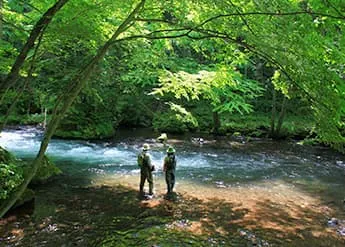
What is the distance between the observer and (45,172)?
41.3 feet

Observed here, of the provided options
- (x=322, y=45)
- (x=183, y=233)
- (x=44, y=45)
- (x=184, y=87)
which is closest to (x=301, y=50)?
(x=322, y=45)

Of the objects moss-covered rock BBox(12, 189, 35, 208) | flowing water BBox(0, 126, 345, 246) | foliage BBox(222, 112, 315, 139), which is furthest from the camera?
foliage BBox(222, 112, 315, 139)

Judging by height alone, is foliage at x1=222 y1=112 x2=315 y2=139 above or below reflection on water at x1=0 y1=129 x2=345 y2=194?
above

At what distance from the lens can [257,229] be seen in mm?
8820

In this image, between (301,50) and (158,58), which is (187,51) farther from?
(301,50)

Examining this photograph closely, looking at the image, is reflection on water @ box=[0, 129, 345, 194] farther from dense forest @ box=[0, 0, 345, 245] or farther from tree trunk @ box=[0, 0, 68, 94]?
tree trunk @ box=[0, 0, 68, 94]

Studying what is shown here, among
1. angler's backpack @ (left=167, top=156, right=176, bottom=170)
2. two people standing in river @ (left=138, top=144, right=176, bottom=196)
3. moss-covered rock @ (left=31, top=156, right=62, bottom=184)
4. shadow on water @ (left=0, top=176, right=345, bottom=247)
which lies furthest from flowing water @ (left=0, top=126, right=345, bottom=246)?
angler's backpack @ (left=167, top=156, right=176, bottom=170)

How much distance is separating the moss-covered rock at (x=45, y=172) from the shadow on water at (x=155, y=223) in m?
0.76

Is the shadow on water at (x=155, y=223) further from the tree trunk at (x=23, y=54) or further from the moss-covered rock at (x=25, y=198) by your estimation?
the tree trunk at (x=23, y=54)

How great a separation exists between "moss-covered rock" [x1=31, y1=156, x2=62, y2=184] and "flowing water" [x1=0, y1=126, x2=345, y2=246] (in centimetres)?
32

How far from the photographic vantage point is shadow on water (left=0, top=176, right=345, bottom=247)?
7.93 m

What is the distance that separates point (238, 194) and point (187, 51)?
60.8ft

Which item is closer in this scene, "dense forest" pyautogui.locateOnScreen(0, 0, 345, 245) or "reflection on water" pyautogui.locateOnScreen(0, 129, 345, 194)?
"dense forest" pyautogui.locateOnScreen(0, 0, 345, 245)

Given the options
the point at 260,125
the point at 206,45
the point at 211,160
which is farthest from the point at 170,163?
the point at 260,125
